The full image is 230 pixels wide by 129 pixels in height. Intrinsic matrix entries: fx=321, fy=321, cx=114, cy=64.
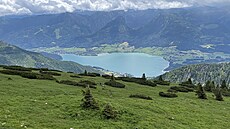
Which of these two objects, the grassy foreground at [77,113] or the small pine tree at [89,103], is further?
the small pine tree at [89,103]

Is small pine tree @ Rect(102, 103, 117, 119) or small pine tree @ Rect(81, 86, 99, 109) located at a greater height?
small pine tree @ Rect(81, 86, 99, 109)

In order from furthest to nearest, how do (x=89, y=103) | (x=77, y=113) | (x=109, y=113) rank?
1. (x=89, y=103)
2. (x=77, y=113)
3. (x=109, y=113)

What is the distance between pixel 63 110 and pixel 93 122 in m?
3.57

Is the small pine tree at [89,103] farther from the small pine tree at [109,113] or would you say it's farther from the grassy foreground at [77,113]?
the small pine tree at [109,113]

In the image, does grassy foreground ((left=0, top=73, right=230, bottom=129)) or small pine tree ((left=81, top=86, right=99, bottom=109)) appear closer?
grassy foreground ((left=0, top=73, right=230, bottom=129))

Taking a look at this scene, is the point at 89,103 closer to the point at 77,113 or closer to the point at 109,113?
the point at 77,113

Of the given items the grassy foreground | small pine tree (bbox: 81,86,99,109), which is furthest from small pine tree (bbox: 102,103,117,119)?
small pine tree (bbox: 81,86,99,109)

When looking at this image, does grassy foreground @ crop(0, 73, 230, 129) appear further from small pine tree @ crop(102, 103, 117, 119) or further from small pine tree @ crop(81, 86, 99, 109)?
small pine tree @ crop(81, 86, 99, 109)

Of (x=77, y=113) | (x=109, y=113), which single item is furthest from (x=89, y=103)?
(x=109, y=113)

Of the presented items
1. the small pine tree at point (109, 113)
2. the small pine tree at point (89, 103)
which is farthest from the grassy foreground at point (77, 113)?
the small pine tree at point (89, 103)

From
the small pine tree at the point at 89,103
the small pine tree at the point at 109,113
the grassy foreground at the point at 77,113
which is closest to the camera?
the grassy foreground at the point at 77,113

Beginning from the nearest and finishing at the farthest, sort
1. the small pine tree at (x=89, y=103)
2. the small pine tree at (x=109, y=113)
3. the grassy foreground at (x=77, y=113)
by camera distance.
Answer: the grassy foreground at (x=77, y=113), the small pine tree at (x=109, y=113), the small pine tree at (x=89, y=103)

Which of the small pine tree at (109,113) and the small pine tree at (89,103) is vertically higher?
the small pine tree at (89,103)

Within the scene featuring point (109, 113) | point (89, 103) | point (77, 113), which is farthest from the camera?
point (89, 103)
